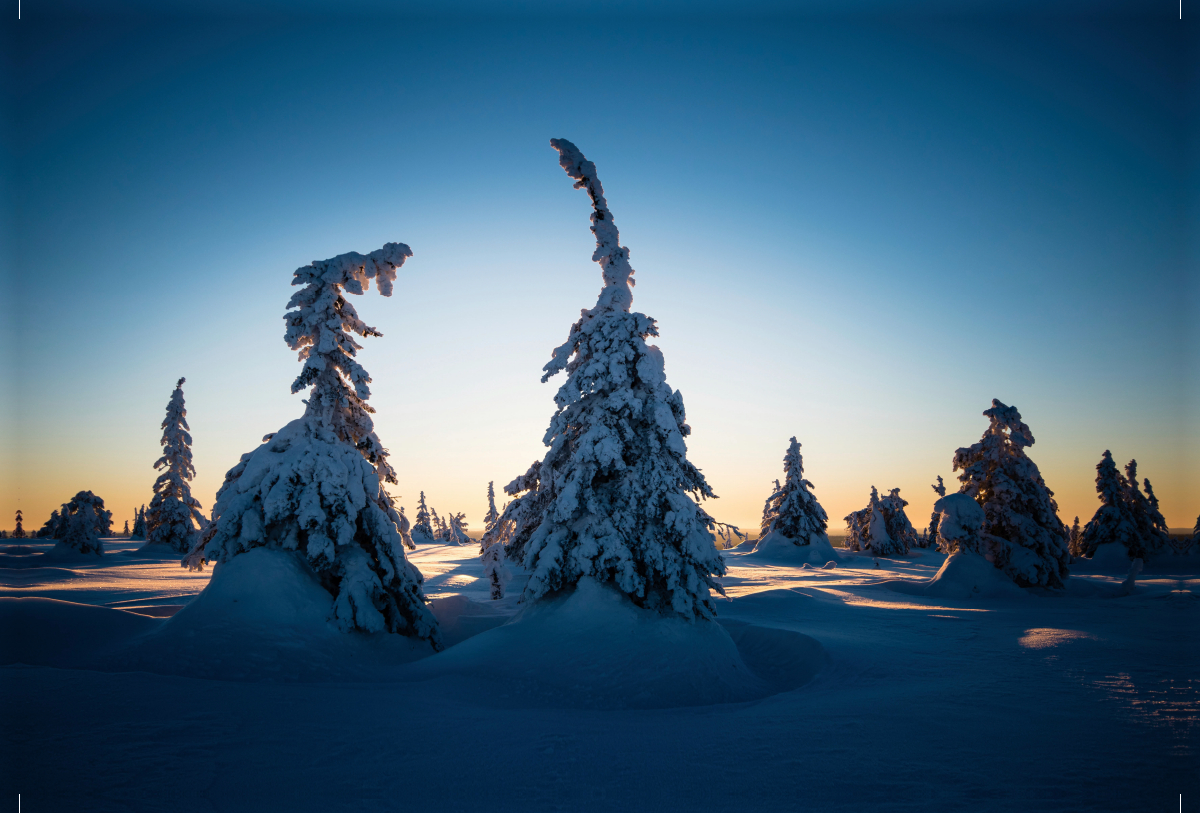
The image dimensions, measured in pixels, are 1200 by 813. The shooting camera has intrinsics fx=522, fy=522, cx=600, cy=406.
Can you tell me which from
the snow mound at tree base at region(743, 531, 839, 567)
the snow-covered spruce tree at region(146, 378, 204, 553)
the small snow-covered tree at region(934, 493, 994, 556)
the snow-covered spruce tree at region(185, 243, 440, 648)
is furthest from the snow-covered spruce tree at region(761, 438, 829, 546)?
the snow-covered spruce tree at region(146, 378, 204, 553)

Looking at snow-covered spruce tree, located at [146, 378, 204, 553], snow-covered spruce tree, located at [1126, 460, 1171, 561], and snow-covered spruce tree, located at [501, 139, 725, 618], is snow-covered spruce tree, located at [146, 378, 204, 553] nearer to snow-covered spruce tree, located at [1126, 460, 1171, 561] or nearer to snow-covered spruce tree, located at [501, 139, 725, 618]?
snow-covered spruce tree, located at [501, 139, 725, 618]

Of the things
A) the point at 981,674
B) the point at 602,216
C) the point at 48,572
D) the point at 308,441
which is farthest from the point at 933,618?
the point at 48,572

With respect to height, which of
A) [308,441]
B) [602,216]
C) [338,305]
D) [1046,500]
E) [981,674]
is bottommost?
[981,674]

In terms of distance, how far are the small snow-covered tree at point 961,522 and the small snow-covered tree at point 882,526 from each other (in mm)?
26828

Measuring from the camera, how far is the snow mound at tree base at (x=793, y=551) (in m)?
41.7

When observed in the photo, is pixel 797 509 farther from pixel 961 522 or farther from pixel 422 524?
pixel 422 524

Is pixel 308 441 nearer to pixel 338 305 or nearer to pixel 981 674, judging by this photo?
pixel 338 305

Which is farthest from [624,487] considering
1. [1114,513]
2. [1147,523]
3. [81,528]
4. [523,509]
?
[1147,523]

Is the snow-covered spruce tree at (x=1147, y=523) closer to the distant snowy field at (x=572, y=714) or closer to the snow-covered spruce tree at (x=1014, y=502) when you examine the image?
the snow-covered spruce tree at (x=1014, y=502)

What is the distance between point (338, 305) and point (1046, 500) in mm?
32307

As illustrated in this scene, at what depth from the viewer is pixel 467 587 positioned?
26.3 m

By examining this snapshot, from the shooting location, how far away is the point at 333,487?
11922mm

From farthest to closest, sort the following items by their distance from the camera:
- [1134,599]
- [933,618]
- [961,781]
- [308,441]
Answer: [1134,599]
[933,618]
[308,441]
[961,781]

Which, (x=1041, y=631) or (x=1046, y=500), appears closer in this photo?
(x=1041, y=631)
